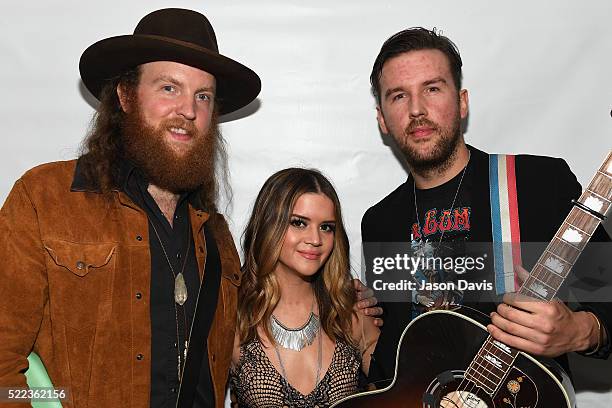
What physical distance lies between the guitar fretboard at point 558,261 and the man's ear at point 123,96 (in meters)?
1.73

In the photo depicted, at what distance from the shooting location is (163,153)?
8.39 ft

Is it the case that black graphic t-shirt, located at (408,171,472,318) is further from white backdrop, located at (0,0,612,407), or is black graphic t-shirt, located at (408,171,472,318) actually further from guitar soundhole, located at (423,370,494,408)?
white backdrop, located at (0,0,612,407)

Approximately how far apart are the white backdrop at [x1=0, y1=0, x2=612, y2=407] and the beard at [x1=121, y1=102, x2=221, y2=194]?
0.81m

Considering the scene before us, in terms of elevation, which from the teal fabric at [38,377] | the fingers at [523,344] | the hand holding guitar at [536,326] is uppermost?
the hand holding guitar at [536,326]

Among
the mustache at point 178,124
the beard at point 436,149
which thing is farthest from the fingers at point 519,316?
the mustache at point 178,124

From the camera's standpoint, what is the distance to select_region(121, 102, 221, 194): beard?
256 centimetres

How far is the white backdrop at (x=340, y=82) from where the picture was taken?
3350 millimetres

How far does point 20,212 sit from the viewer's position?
2330 millimetres

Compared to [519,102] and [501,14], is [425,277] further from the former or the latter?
[501,14]

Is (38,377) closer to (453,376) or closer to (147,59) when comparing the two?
(147,59)

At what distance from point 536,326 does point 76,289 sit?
5.41 ft

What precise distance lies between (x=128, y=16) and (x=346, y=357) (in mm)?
2077

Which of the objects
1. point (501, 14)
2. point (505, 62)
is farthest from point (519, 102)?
point (501, 14)

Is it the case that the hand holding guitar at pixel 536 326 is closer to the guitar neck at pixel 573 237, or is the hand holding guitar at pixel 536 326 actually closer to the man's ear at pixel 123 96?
the guitar neck at pixel 573 237
